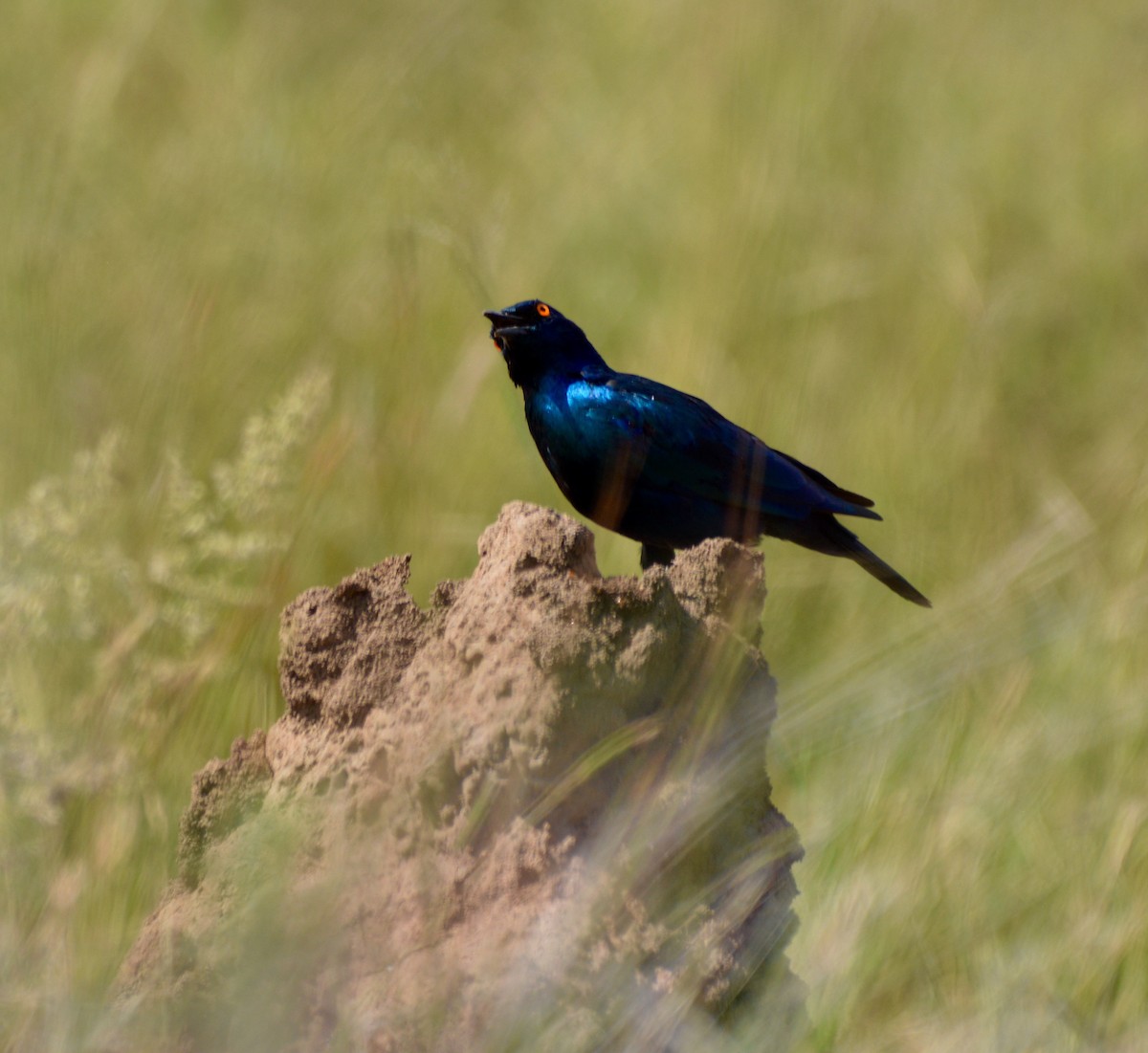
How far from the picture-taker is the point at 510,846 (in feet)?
7.89

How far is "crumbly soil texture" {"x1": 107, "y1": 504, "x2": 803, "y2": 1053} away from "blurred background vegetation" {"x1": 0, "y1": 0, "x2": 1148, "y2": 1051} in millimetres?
169

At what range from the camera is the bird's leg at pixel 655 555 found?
13.6 ft

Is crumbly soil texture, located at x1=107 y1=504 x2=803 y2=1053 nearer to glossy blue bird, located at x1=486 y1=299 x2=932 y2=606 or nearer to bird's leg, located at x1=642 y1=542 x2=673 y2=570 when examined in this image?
glossy blue bird, located at x1=486 y1=299 x2=932 y2=606

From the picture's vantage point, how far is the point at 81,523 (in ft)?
11.3

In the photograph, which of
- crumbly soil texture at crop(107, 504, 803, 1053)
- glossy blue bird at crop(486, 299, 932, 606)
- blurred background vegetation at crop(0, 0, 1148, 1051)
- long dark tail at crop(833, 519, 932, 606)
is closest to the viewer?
crumbly soil texture at crop(107, 504, 803, 1053)

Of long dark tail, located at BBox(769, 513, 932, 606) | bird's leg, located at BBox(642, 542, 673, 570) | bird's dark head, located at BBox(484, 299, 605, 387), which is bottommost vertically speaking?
long dark tail, located at BBox(769, 513, 932, 606)

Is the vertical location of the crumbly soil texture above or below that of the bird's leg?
below

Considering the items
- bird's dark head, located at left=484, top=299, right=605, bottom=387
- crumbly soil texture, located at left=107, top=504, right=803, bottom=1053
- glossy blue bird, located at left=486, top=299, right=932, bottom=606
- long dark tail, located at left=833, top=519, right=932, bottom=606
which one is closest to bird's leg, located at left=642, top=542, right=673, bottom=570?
glossy blue bird, located at left=486, top=299, right=932, bottom=606

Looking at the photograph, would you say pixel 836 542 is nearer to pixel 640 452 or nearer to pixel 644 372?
pixel 640 452

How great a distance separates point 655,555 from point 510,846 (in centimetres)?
185

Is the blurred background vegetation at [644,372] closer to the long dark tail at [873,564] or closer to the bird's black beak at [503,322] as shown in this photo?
the long dark tail at [873,564]

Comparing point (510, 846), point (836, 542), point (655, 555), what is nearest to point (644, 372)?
point (655, 555)

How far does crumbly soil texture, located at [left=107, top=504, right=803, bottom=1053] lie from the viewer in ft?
7.56

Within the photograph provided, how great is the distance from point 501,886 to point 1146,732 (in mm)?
2379
